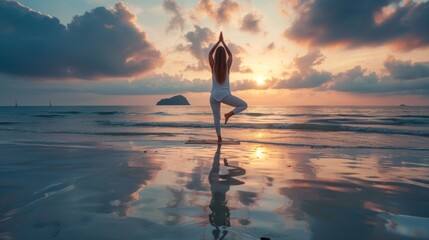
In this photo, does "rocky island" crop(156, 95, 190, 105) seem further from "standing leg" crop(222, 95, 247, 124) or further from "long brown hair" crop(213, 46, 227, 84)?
"long brown hair" crop(213, 46, 227, 84)

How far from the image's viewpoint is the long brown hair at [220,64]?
27.7 ft

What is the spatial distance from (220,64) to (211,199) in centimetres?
565

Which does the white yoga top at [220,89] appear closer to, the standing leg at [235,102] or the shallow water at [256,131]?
the standing leg at [235,102]

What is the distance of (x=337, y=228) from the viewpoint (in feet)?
8.95

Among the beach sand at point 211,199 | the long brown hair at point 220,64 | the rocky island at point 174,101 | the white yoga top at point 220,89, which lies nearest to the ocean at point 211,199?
the beach sand at point 211,199

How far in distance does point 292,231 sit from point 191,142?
24.0 feet

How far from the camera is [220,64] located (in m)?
8.48

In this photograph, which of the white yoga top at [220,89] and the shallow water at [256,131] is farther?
the shallow water at [256,131]

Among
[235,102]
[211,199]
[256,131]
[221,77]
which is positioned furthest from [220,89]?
[256,131]

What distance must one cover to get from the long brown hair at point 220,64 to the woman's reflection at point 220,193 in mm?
3023

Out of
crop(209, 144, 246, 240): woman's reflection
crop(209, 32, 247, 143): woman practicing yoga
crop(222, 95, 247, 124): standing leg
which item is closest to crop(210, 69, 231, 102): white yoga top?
crop(209, 32, 247, 143): woman practicing yoga

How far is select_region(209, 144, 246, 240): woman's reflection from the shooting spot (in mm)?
2711

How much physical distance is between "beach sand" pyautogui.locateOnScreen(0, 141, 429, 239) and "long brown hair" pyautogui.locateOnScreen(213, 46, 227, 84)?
10.1 ft

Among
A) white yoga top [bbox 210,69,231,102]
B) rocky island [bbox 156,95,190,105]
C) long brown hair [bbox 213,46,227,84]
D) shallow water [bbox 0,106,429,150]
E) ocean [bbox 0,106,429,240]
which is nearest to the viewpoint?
ocean [bbox 0,106,429,240]
